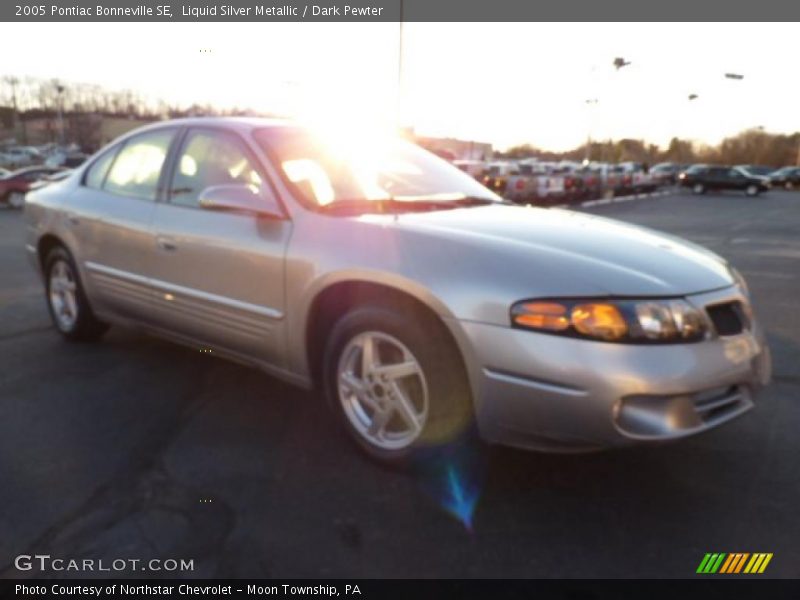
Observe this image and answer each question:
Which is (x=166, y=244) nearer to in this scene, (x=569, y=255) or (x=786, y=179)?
(x=569, y=255)

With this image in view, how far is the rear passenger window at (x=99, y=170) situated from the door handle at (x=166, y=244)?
1031 millimetres

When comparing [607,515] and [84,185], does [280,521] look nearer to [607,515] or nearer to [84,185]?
[607,515]

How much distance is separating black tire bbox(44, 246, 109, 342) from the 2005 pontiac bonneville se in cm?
33

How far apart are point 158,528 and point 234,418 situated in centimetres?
107

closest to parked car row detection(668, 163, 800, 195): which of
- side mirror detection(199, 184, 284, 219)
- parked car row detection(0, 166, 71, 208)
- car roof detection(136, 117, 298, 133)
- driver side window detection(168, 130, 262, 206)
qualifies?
parked car row detection(0, 166, 71, 208)

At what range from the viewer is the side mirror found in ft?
11.0

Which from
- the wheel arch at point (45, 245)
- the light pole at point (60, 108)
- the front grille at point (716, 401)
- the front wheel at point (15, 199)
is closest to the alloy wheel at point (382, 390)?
the front grille at point (716, 401)

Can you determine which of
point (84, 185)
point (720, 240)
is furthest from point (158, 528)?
point (720, 240)

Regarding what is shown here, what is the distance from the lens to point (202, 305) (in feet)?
12.2

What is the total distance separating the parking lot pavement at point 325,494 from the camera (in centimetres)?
248

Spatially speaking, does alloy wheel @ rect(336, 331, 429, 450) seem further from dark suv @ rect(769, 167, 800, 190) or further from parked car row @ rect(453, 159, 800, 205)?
dark suv @ rect(769, 167, 800, 190)
